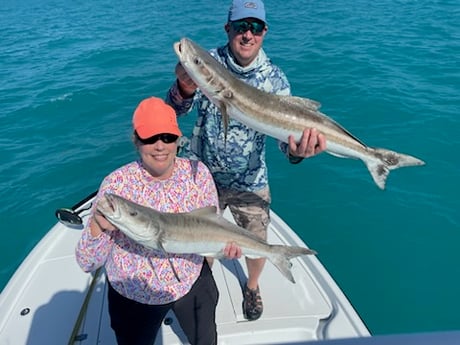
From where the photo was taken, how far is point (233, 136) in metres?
4.71

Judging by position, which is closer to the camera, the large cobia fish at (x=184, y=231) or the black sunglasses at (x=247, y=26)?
the large cobia fish at (x=184, y=231)

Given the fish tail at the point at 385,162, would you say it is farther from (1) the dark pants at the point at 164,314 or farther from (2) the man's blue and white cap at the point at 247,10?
(1) the dark pants at the point at 164,314

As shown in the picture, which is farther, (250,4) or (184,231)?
(250,4)

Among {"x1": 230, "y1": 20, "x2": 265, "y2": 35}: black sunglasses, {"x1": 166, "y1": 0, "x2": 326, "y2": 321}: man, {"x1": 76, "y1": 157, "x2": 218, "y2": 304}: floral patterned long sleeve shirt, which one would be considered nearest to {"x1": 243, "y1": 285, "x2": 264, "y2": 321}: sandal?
{"x1": 166, "y1": 0, "x2": 326, "y2": 321}: man

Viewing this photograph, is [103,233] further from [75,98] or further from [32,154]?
[75,98]

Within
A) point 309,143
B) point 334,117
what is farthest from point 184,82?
point 334,117

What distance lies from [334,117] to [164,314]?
35.7 feet

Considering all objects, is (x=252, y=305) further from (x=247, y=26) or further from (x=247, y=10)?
(x=247, y=10)

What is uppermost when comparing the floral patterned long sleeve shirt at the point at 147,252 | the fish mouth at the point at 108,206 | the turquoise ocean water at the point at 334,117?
the fish mouth at the point at 108,206

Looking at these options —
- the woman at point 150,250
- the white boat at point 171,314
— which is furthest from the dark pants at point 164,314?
the white boat at point 171,314

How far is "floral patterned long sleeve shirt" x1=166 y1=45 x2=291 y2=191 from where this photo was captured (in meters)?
4.52

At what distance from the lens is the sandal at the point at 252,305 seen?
5.19 meters

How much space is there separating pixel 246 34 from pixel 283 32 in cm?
1939

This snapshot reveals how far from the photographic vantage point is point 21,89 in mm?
17281
